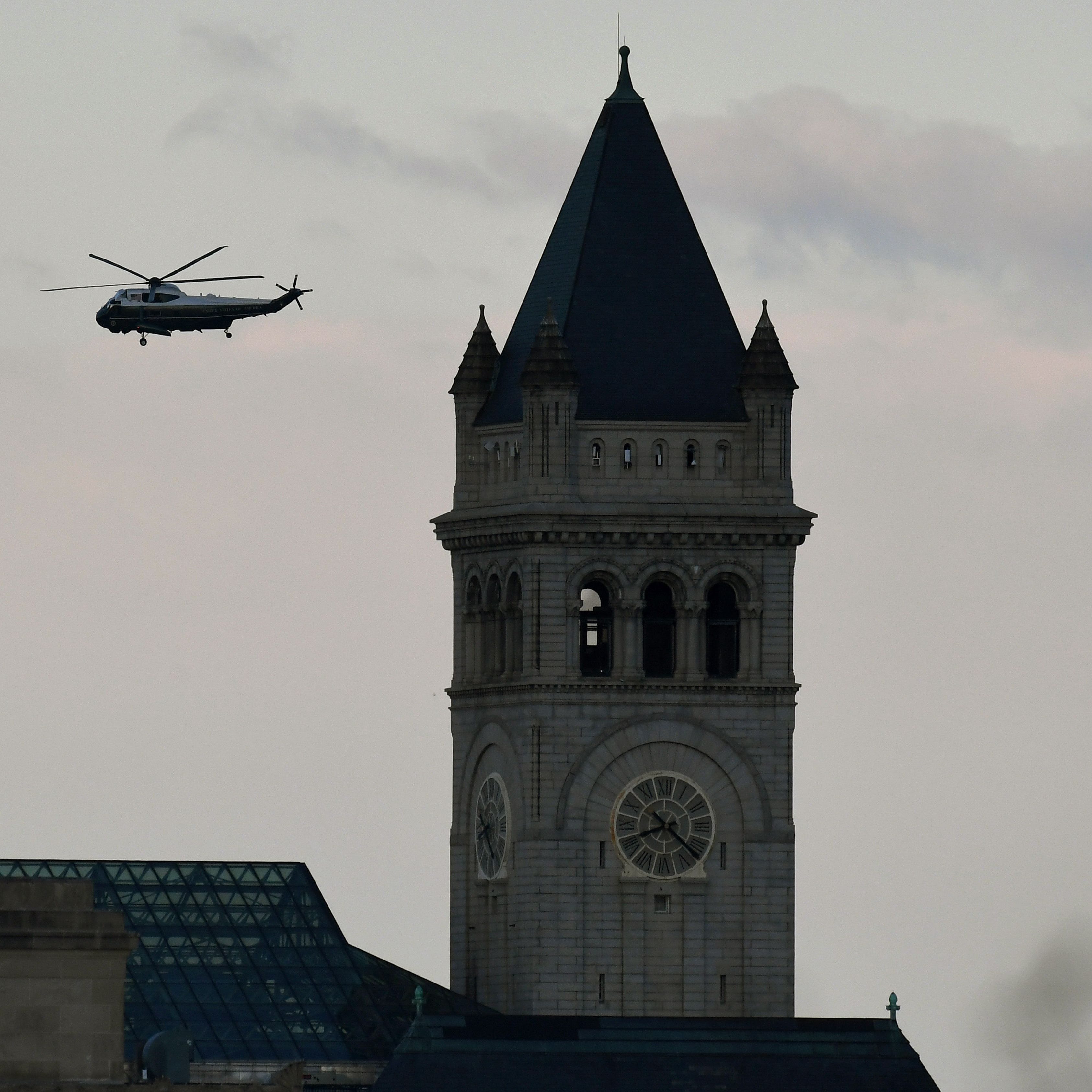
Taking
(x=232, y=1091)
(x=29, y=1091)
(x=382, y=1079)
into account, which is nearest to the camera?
(x=29, y=1091)

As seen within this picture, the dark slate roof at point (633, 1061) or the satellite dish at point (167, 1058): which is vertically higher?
the dark slate roof at point (633, 1061)

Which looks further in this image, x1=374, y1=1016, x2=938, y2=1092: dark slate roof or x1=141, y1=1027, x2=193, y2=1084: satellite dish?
x1=374, y1=1016, x2=938, y2=1092: dark slate roof

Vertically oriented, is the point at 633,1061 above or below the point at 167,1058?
above

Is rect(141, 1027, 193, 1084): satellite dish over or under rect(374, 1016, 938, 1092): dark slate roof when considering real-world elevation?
under

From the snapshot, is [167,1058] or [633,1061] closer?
[167,1058]

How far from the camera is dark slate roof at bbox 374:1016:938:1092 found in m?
198

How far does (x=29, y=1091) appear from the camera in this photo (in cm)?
16488

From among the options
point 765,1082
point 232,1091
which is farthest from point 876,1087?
point 232,1091

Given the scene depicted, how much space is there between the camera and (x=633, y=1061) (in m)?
199

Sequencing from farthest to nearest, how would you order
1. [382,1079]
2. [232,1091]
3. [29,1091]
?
[382,1079]
[232,1091]
[29,1091]

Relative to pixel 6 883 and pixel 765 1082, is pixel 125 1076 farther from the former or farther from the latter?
pixel 765 1082

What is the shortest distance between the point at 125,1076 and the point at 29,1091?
7969 millimetres

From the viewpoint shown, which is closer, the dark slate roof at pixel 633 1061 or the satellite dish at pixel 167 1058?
the satellite dish at pixel 167 1058

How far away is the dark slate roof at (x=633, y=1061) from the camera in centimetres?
19750
